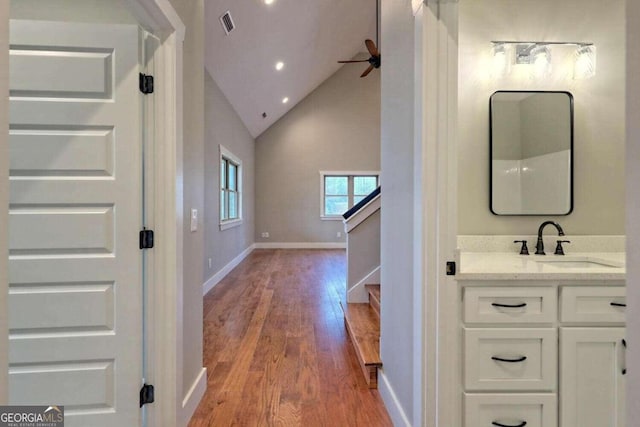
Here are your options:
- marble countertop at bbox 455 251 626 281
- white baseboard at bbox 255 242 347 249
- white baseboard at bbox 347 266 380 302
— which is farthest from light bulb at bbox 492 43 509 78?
white baseboard at bbox 255 242 347 249

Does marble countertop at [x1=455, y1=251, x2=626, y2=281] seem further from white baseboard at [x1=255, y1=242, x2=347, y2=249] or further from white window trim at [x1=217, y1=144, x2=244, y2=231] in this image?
white baseboard at [x1=255, y1=242, x2=347, y2=249]

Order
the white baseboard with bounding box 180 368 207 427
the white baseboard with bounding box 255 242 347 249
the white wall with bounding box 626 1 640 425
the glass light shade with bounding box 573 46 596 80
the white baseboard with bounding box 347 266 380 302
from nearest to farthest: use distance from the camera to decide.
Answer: the white wall with bounding box 626 1 640 425 < the white baseboard with bounding box 180 368 207 427 < the glass light shade with bounding box 573 46 596 80 < the white baseboard with bounding box 347 266 380 302 < the white baseboard with bounding box 255 242 347 249

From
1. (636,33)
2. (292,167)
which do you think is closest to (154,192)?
(636,33)

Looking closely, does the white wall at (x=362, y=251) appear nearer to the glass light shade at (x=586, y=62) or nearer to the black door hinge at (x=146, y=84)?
the glass light shade at (x=586, y=62)

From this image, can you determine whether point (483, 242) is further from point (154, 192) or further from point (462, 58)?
point (154, 192)

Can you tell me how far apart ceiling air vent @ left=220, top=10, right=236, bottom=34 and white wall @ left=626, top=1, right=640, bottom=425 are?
3.82 metres

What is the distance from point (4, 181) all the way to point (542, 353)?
1.76 metres

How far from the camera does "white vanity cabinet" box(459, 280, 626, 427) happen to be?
1.32 metres

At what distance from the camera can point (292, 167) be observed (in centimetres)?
895

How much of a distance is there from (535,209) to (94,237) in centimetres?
231

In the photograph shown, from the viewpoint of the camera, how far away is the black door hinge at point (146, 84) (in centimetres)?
146

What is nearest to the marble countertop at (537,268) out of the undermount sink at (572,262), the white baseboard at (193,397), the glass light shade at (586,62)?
the undermount sink at (572,262)

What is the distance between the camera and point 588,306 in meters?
1.32

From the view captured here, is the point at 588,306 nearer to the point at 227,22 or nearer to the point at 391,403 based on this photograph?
the point at 391,403
